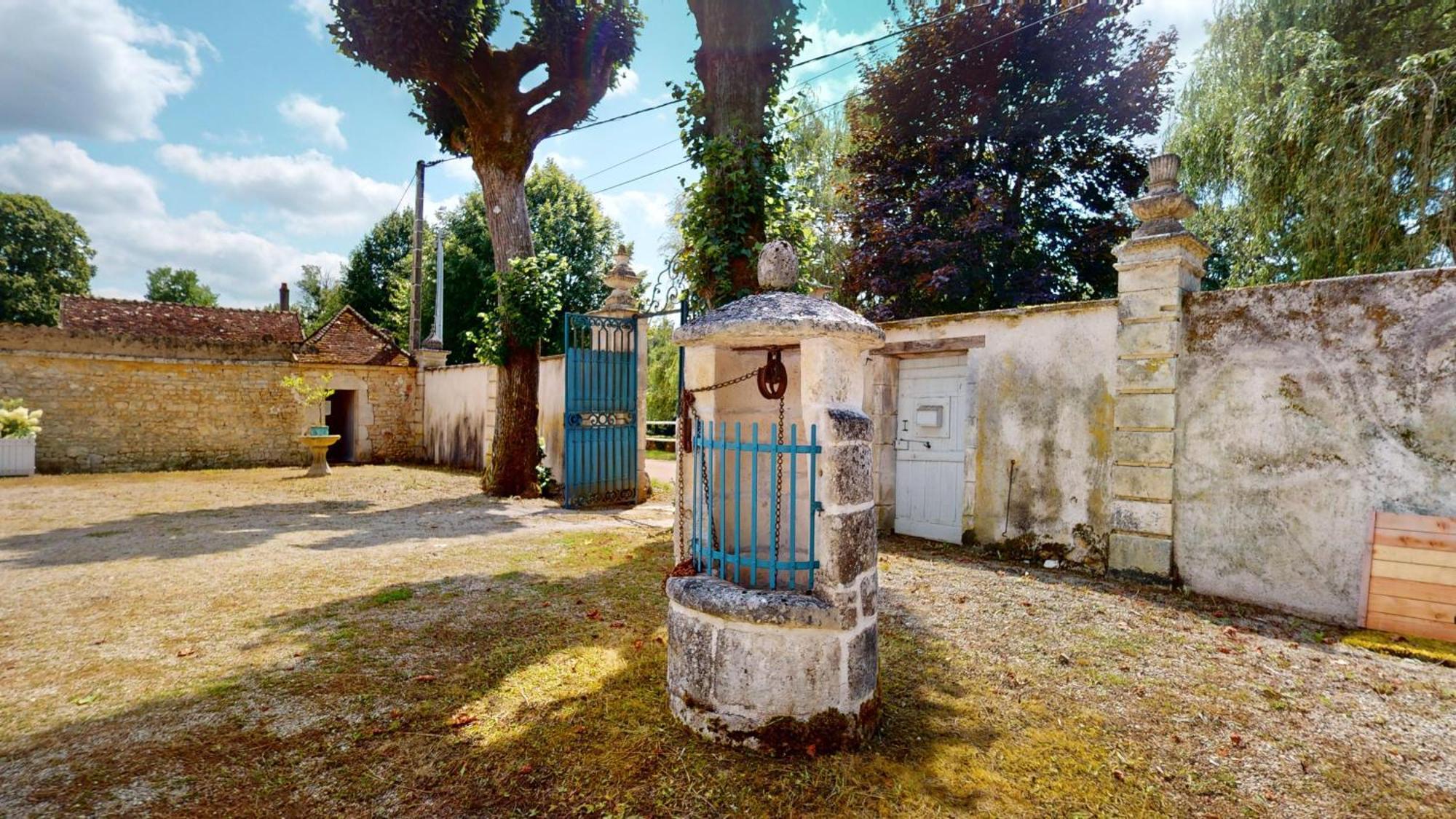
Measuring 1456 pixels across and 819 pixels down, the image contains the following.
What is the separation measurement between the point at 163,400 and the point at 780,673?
15674 mm

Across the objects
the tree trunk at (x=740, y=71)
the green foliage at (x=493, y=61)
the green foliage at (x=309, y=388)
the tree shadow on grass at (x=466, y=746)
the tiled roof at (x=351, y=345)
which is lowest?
the tree shadow on grass at (x=466, y=746)

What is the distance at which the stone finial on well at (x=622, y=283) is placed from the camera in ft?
29.9

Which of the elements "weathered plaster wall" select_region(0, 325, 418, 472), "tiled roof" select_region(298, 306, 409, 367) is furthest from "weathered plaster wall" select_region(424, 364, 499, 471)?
"weathered plaster wall" select_region(0, 325, 418, 472)

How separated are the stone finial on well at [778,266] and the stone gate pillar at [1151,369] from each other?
12.2ft

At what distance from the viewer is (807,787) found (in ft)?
8.14

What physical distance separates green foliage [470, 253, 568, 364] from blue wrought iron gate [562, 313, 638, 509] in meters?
0.94

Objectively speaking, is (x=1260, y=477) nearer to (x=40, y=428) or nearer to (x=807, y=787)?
(x=807, y=787)

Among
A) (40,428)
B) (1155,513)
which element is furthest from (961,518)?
(40,428)

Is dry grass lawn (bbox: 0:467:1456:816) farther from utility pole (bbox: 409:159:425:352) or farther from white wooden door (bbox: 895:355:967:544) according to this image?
utility pole (bbox: 409:159:425:352)

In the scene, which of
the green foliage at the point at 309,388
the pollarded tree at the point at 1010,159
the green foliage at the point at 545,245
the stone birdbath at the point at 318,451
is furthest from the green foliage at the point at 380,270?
the pollarded tree at the point at 1010,159

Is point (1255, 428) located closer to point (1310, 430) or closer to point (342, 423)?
point (1310, 430)

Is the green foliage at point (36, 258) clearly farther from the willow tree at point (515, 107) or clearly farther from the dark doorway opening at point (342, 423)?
the willow tree at point (515, 107)

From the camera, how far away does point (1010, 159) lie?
11.8 m

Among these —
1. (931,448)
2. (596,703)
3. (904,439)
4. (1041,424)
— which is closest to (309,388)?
(904,439)
